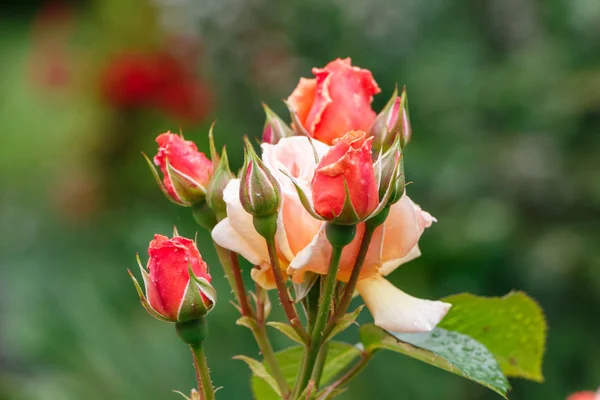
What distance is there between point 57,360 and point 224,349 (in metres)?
0.52

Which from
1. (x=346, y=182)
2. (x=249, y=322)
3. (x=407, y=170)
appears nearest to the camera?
(x=346, y=182)

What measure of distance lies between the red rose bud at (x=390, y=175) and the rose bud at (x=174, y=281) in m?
0.13

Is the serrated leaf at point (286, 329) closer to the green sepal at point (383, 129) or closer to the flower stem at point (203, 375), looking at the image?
the flower stem at point (203, 375)

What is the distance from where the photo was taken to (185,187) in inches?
23.9

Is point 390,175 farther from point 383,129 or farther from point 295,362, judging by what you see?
point 295,362

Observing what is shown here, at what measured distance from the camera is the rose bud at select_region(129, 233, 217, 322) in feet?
1.75

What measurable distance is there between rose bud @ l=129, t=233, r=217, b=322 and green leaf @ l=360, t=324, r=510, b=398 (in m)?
0.16

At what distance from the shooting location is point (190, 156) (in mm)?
611

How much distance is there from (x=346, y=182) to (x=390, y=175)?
36 millimetres

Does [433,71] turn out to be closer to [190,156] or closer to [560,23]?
[560,23]

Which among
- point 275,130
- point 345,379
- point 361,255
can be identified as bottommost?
point 345,379

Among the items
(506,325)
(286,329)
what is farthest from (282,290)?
(506,325)

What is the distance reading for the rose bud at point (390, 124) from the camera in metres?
0.61

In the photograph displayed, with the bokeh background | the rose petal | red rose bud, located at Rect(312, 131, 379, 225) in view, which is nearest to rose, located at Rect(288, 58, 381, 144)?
the rose petal
